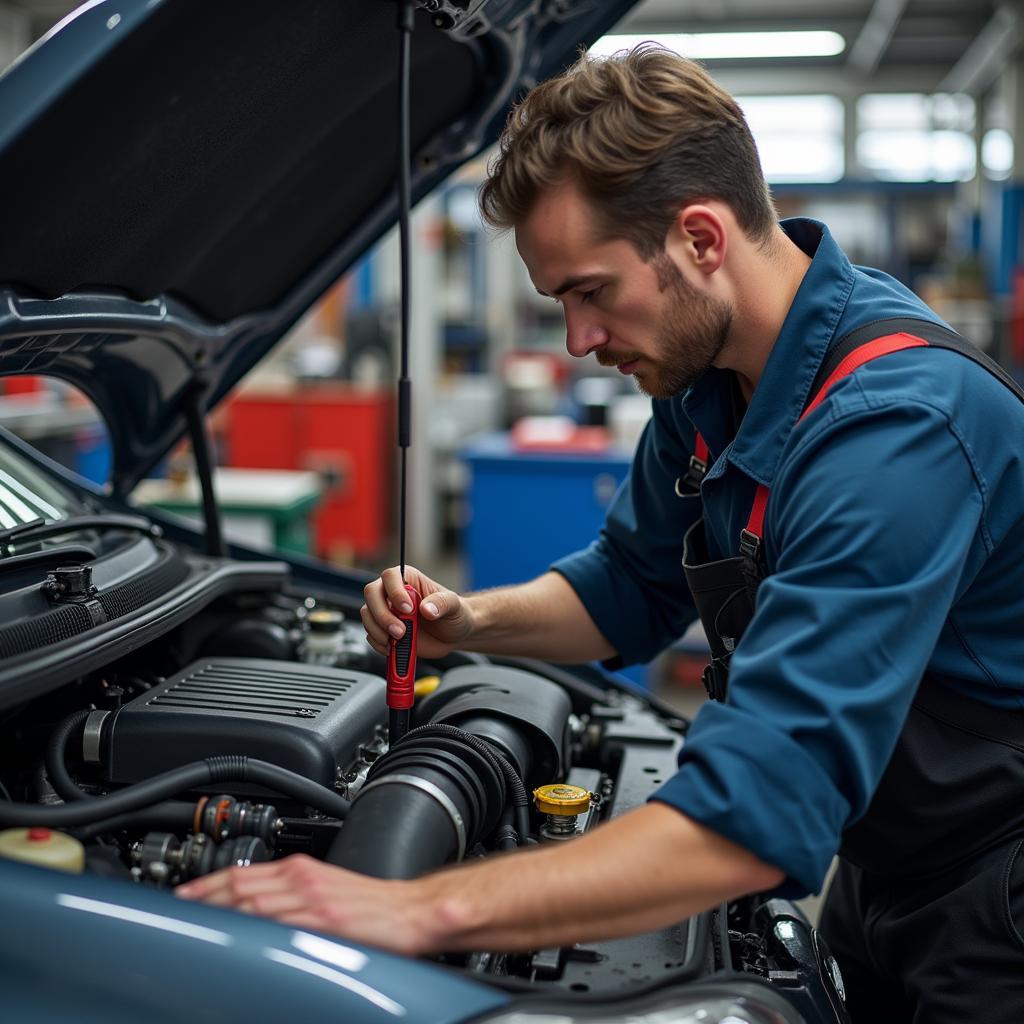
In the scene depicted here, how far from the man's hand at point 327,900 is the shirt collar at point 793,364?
60cm

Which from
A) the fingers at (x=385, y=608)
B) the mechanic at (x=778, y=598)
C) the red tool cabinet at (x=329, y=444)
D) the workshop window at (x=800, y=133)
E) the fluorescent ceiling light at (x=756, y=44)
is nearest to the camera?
the mechanic at (x=778, y=598)

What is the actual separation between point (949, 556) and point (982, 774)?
308mm

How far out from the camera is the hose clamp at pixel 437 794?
111cm

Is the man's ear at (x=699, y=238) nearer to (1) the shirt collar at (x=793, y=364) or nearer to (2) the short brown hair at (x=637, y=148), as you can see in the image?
(2) the short brown hair at (x=637, y=148)

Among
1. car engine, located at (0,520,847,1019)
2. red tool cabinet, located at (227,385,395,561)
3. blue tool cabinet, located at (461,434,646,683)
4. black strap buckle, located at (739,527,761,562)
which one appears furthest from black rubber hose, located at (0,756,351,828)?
red tool cabinet, located at (227,385,395,561)

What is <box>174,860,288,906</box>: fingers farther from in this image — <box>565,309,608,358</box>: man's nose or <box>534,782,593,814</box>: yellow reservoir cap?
<box>565,309,608,358</box>: man's nose

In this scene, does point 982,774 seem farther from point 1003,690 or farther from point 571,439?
point 571,439

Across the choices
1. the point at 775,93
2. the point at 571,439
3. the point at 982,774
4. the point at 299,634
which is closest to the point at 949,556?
the point at 982,774

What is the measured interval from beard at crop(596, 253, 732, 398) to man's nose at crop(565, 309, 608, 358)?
0.03 m

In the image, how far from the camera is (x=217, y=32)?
3.87 feet

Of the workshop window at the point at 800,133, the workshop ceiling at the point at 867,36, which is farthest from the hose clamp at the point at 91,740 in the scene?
the workshop window at the point at 800,133

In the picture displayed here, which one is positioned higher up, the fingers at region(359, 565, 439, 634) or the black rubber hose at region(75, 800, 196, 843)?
the fingers at region(359, 565, 439, 634)

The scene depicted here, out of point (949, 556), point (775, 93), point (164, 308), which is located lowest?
point (949, 556)

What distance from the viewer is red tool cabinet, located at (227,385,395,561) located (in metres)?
6.77
